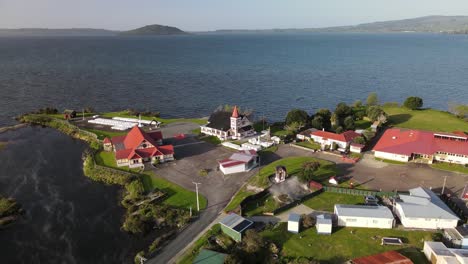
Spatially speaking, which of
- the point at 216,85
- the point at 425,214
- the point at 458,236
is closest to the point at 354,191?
the point at 425,214

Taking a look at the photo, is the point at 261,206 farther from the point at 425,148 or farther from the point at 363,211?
the point at 425,148

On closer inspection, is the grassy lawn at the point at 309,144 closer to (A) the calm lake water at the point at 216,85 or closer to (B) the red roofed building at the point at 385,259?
(A) the calm lake water at the point at 216,85

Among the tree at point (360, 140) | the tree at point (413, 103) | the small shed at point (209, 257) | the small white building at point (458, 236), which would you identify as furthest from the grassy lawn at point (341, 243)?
the tree at point (413, 103)

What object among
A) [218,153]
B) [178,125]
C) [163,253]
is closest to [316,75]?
[178,125]

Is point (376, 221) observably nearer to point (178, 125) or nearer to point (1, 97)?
point (178, 125)

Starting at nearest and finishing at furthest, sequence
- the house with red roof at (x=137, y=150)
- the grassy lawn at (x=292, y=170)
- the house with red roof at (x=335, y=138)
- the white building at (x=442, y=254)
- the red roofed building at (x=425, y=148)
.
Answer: the white building at (x=442, y=254)
the grassy lawn at (x=292, y=170)
the house with red roof at (x=137, y=150)
the red roofed building at (x=425, y=148)
the house with red roof at (x=335, y=138)
